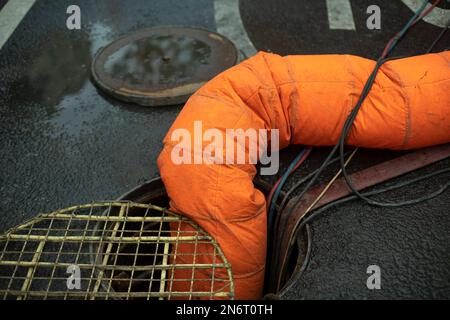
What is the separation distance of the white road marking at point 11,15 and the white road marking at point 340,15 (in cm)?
415

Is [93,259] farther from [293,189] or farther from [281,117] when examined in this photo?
[281,117]

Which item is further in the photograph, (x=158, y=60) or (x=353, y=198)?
(x=158, y=60)

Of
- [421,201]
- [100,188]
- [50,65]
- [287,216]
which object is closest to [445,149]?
[421,201]

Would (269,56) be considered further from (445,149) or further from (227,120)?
(445,149)

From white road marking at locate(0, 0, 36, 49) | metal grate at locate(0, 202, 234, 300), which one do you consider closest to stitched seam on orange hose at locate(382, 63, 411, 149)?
metal grate at locate(0, 202, 234, 300)

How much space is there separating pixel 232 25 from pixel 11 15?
3.10m

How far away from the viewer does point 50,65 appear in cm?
443

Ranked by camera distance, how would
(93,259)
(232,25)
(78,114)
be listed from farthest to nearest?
(232,25) → (78,114) → (93,259)

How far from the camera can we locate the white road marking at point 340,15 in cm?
473

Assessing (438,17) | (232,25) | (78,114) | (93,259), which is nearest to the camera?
(93,259)

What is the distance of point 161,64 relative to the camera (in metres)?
Answer: 4.04

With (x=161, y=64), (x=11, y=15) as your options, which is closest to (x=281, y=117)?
(x=161, y=64)

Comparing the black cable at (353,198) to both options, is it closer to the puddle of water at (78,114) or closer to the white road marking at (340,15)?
the puddle of water at (78,114)

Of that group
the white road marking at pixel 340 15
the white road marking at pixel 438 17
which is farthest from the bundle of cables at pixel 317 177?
the white road marking at pixel 438 17
